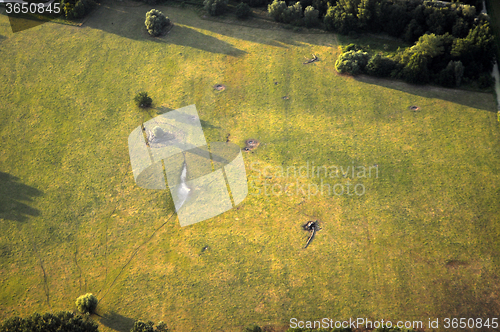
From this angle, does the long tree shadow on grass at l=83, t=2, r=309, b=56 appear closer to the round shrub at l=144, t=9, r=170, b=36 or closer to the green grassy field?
the green grassy field

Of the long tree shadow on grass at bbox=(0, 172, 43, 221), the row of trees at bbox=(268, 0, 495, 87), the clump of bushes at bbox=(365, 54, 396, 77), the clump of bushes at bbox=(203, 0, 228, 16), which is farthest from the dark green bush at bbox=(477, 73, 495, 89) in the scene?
the long tree shadow on grass at bbox=(0, 172, 43, 221)

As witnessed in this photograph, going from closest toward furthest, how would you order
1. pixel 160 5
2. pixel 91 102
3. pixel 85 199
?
1. pixel 85 199
2. pixel 91 102
3. pixel 160 5

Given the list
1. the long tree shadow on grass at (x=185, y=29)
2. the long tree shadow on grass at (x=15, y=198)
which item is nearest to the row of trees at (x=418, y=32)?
the long tree shadow on grass at (x=185, y=29)

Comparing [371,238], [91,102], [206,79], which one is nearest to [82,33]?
[91,102]

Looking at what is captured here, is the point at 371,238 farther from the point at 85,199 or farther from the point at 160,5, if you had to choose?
the point at 160,5

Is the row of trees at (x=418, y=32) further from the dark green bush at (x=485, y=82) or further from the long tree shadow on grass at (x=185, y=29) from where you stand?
the long tree shadow on grass at (x=185, y=29)

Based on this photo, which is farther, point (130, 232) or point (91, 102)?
point (91, 102)
